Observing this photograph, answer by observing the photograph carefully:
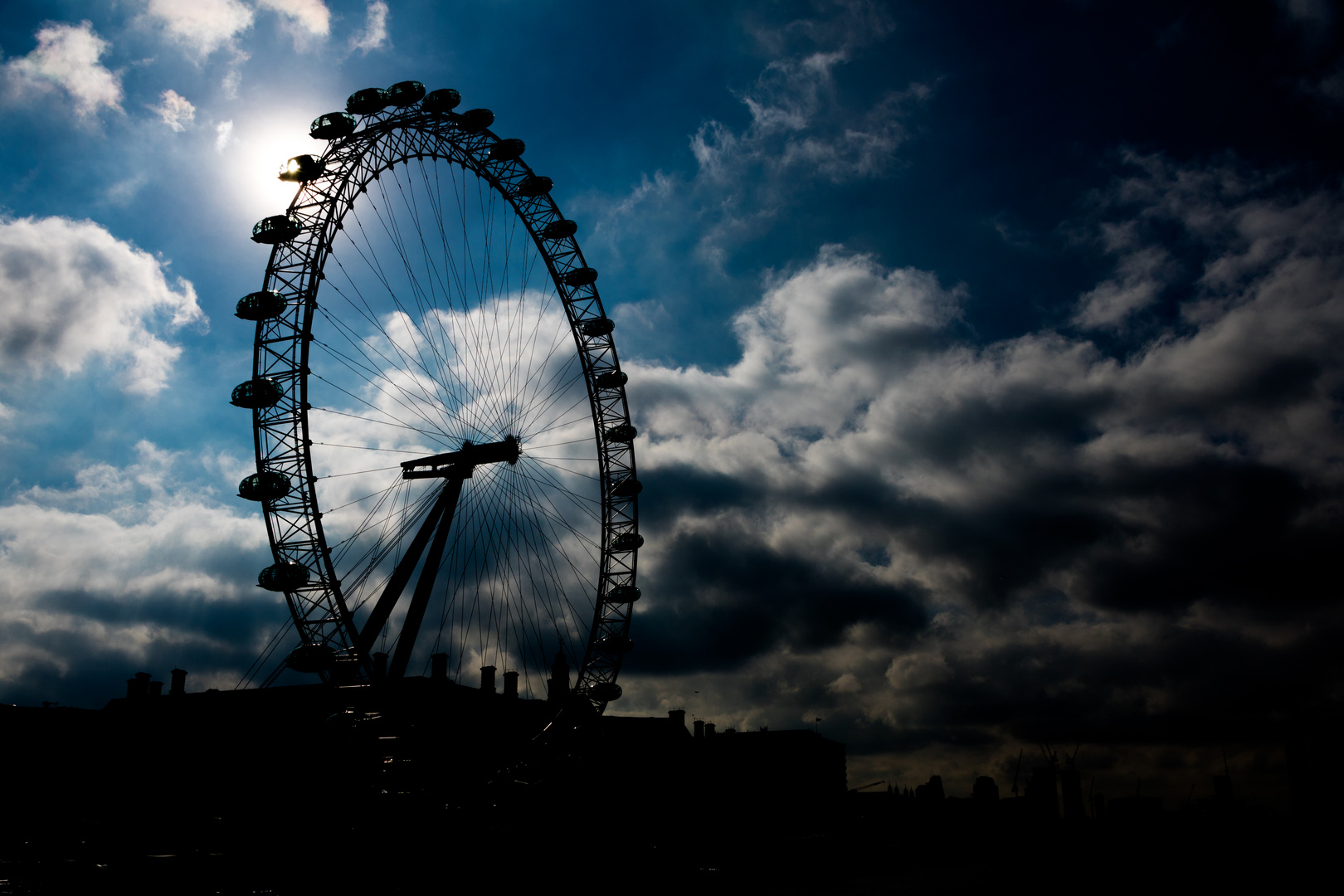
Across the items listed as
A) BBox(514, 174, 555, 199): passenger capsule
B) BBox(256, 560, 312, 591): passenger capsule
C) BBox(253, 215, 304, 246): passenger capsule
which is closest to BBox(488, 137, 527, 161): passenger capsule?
BBox(514, 174, 555, 199): passenger capsule

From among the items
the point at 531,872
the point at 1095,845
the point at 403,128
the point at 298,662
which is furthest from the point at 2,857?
the point at 1095,845

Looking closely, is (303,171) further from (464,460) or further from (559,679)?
(559,679)

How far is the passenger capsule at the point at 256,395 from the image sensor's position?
1473 inches

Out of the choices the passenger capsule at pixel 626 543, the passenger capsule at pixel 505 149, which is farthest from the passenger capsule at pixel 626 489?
the passenger capsule at pixel 505 149

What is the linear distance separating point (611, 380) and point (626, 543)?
961 centimetres

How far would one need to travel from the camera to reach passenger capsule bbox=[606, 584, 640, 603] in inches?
A: 1959

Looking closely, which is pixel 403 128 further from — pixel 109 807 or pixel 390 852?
pixel 109 807

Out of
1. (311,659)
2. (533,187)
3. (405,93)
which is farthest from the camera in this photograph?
(533,187)

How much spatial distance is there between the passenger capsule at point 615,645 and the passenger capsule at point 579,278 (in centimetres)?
2018

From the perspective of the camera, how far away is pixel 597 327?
51.1 m

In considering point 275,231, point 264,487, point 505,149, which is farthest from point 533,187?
point 264,487

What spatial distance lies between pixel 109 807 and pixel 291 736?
30.9ft

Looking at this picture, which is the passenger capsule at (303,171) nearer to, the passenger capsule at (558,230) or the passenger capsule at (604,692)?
the passenger capsule at (558,230)

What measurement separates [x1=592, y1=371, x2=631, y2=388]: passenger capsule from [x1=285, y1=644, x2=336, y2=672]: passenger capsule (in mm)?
22228
